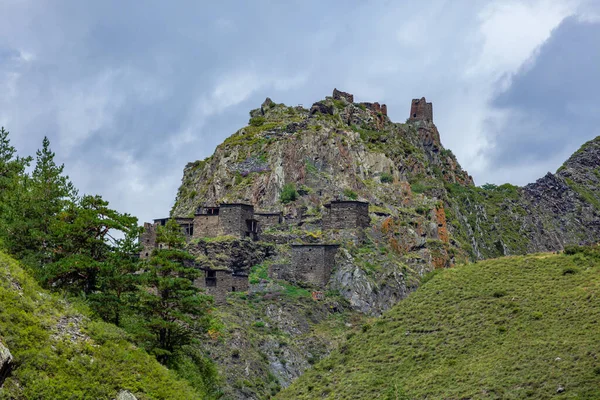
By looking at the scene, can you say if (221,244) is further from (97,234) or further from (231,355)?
(97,234)

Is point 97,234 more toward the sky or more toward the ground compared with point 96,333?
more toward the sky

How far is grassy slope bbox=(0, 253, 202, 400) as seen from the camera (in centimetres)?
3841

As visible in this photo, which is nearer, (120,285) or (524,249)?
(120,285)

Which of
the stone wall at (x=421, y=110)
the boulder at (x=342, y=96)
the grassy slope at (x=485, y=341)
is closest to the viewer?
the grassy slope at (x=485, y=341)

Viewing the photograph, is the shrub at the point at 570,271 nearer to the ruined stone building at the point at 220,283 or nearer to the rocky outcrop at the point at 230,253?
the ruined stone building at the point at 220,283

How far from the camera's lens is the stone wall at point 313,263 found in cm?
8406

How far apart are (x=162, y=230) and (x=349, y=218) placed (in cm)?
3703

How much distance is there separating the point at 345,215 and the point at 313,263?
278 inches

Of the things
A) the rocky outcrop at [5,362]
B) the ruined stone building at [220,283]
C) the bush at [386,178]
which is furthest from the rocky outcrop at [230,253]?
the rocky outcrop at [5,362]

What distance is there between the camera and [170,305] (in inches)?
2041

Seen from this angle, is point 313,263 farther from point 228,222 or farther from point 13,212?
point 13,212

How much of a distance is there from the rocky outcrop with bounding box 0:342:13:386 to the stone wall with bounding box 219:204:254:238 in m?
50.2

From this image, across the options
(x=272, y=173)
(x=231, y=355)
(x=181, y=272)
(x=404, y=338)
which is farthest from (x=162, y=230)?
(x=272, y=173)

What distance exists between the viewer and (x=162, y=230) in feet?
177
